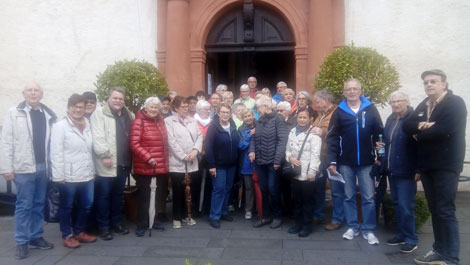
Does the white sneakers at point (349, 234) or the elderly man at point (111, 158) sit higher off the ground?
the elderly man at point (111, 158)

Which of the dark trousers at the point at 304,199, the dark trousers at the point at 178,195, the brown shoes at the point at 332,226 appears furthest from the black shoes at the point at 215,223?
the brown shoes at the point at 332,226

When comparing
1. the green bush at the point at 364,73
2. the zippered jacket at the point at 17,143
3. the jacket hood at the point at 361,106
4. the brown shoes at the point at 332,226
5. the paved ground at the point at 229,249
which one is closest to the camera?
the paved ground at the point at 229,249

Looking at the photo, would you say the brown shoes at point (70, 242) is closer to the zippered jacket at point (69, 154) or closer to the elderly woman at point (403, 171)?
the zippered jacket at point (69, 154)

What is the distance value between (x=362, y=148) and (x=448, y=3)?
17.0 ft

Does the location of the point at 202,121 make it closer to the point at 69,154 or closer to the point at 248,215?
the point at 248,215

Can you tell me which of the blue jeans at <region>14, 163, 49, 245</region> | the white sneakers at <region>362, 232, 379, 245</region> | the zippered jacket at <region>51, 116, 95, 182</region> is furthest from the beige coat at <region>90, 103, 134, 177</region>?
the white sneakers at <region>362, 232, 379, 245</region>

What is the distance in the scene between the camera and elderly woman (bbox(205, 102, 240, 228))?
226 inches

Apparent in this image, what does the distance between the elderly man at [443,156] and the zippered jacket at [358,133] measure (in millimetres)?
730

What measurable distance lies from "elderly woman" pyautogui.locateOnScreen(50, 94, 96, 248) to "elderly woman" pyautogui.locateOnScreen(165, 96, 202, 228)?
1133mm

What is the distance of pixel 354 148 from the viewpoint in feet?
16.2

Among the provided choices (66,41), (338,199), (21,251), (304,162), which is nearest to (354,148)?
(304,162)

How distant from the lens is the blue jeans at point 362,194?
4.98 m

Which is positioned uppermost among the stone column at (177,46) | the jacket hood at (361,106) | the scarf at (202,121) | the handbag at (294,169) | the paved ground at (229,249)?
the stone column at (177,46)

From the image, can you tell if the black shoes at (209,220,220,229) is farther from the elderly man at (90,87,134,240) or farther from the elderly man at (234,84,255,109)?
the elderly man at (234,84,255,109)
